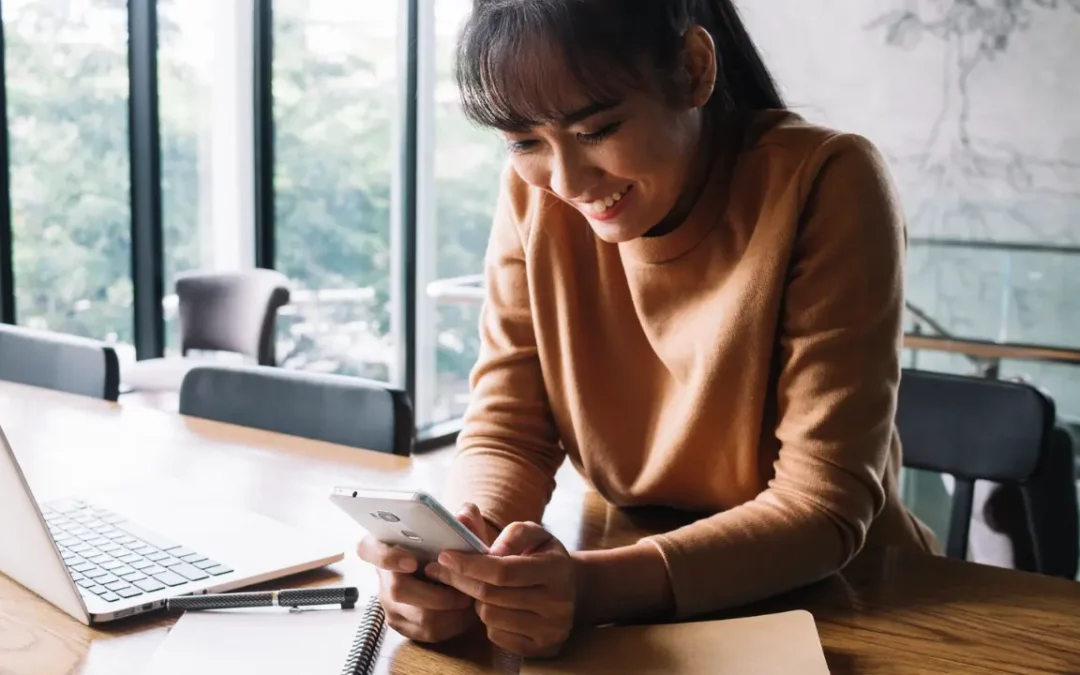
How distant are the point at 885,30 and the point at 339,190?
224 centimetres

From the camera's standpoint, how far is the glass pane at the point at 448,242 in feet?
13.6

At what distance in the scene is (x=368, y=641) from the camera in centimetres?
74

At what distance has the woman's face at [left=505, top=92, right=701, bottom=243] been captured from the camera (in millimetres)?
893

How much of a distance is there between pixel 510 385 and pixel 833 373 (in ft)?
1.22

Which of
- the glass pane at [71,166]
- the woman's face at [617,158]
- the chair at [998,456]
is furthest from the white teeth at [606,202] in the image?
the glass pane at [71,166]

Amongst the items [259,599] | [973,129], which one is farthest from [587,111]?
[973,129]

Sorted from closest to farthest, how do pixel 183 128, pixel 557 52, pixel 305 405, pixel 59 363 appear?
pixel 557 52 → pixel 305 405 → pixel 59 363 → pixel 183 128

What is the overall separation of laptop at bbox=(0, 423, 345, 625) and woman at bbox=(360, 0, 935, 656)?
154mm

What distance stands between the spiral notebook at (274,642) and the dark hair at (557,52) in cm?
45

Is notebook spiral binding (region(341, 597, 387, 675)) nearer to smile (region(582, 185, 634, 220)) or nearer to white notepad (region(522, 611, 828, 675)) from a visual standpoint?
white notepad (region(522, 611, 828, 675))

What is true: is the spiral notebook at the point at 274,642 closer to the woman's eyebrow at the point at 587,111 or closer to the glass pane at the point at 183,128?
the woman's eyebrow at the point at 587,111

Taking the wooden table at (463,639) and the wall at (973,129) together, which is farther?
the wall at (973,129)

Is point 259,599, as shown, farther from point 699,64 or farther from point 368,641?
point 699,64

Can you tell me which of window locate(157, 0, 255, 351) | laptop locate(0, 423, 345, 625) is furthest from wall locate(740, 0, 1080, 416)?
laptop locate(0, 423, 345, 625)
